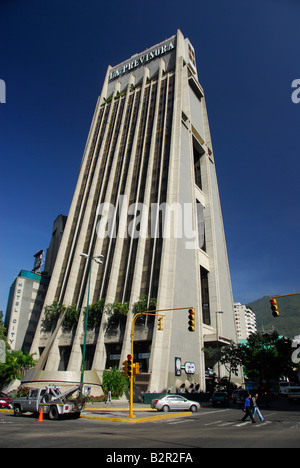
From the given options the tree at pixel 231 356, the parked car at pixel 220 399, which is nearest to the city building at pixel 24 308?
the tree at pixel 231 356

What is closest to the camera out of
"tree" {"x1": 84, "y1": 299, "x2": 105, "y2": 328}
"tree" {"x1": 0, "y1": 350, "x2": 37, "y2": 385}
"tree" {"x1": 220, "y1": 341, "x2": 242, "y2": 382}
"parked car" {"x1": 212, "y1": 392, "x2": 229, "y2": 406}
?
"parked car" {"x1": 212, "y1": 392, "x2": 229, "y2": 406}

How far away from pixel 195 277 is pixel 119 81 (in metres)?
53.7

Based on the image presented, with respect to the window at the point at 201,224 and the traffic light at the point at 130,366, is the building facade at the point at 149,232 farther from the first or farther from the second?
the traffic light at the point at 130,366

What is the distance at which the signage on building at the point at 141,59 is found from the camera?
227 ft

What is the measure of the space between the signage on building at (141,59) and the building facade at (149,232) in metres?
0.32

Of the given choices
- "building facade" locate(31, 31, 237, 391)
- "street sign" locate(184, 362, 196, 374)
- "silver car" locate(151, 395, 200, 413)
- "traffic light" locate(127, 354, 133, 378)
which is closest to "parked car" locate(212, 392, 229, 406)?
"building facade" locate(31, 31, 237, 391)

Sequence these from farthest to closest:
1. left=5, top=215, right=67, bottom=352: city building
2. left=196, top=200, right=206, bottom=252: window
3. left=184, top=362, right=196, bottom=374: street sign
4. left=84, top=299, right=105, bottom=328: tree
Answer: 1. left=5, top=215, right=67, bottom=352: city building
2. left=196, top=200, right=206, bottom=252: window
3. left=84, top=299, right=105, bottom=328: tree
4. left=184, top=362, right=196, bottom=374: street sign

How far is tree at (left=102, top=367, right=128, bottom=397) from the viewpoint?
109 ft

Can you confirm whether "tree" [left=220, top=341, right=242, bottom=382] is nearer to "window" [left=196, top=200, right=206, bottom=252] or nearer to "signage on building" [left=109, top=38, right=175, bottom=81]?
"window" [left=196, top=200, right=206, bottom=252]

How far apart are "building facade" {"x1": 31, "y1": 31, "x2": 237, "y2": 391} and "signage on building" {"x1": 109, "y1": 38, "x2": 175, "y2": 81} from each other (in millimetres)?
323

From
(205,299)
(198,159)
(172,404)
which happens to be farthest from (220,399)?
(198,159)
